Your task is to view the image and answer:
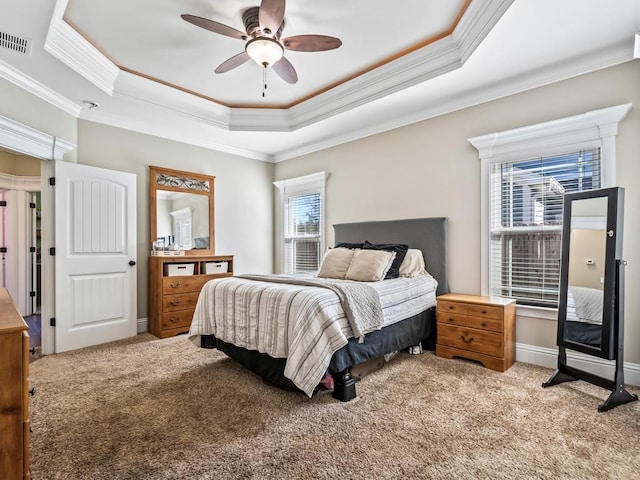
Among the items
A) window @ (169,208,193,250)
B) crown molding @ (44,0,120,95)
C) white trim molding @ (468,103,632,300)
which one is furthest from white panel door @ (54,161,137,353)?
white trim molding @ (468,103,632,300)

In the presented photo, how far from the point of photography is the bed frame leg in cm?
235

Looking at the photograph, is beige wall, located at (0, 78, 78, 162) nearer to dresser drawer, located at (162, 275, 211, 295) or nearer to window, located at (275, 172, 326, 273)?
dresser drawer, located at (162, 275, 211, 295)

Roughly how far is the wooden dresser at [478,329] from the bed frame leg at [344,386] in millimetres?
1276

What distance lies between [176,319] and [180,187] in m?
1.81

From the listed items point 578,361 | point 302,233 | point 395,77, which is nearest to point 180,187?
point 302,233

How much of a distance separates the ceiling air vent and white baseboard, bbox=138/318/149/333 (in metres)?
3.00

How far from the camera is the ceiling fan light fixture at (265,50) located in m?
2.43

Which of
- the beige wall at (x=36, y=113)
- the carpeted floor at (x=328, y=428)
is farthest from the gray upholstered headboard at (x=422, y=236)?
the beige wall at (x=36, y=113)

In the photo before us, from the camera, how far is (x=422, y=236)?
381cm

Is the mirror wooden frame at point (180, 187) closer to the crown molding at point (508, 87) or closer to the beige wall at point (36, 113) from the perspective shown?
the beige wall at point (36, 113)

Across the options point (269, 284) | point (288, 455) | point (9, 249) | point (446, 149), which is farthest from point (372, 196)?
point (9, 249)

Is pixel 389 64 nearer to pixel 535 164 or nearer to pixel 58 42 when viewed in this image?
pixel 535 164

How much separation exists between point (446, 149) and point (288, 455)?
130 inches

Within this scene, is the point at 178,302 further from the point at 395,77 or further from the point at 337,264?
the point at 395,77
